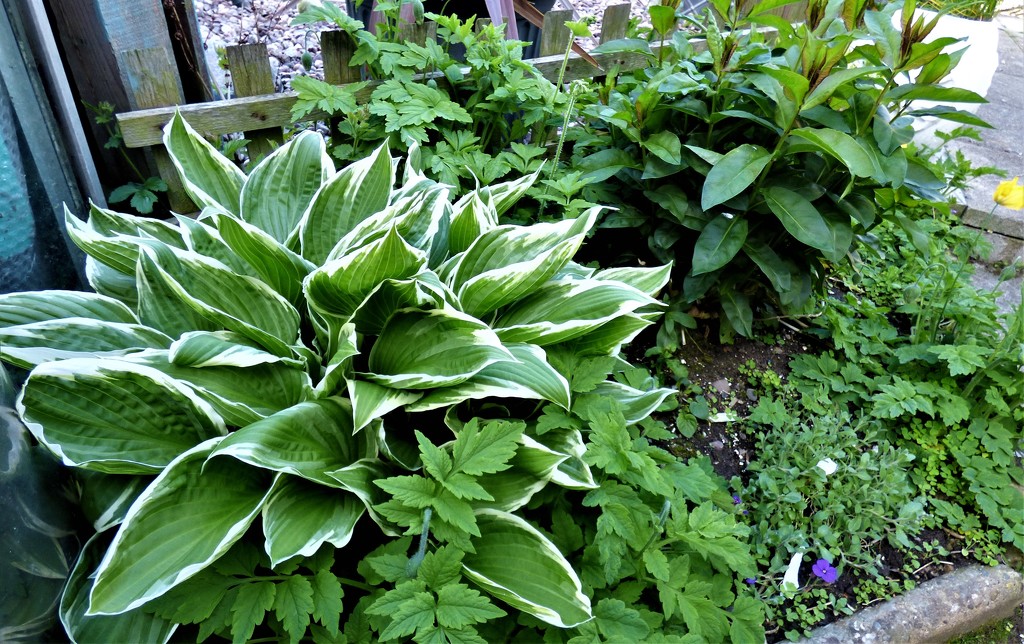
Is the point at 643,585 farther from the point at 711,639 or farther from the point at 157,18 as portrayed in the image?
the point at 157,18

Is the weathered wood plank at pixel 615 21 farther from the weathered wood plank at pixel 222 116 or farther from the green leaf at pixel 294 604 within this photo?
the green leaf at pixel 294 604

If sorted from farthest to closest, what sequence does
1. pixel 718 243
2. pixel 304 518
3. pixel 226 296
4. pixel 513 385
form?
pixel 718 243 → pixel 226 296 → pixel 513 385 → pixel 304 518

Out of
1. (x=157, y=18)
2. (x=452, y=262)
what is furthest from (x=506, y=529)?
(x=157, y=18)

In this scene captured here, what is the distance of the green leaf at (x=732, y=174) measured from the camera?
6.34ft

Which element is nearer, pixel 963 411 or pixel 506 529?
pixel 506 529

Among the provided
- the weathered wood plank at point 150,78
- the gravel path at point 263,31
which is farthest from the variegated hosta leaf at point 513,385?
the gravel path at point 263,31

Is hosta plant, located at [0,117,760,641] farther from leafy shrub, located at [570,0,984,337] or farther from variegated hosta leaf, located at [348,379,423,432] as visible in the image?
leafy shrub, located at [570,0,984,337]

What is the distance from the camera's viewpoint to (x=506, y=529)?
1.38m

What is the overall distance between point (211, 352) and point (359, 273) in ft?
1.13

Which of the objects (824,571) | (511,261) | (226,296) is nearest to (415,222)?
(511,261)

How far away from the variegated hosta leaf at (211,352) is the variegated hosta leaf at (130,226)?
1.86ft

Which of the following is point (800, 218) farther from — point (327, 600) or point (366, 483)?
point (327, 600)

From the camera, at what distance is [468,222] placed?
1.81 meters

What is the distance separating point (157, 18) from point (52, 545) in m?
1.89
